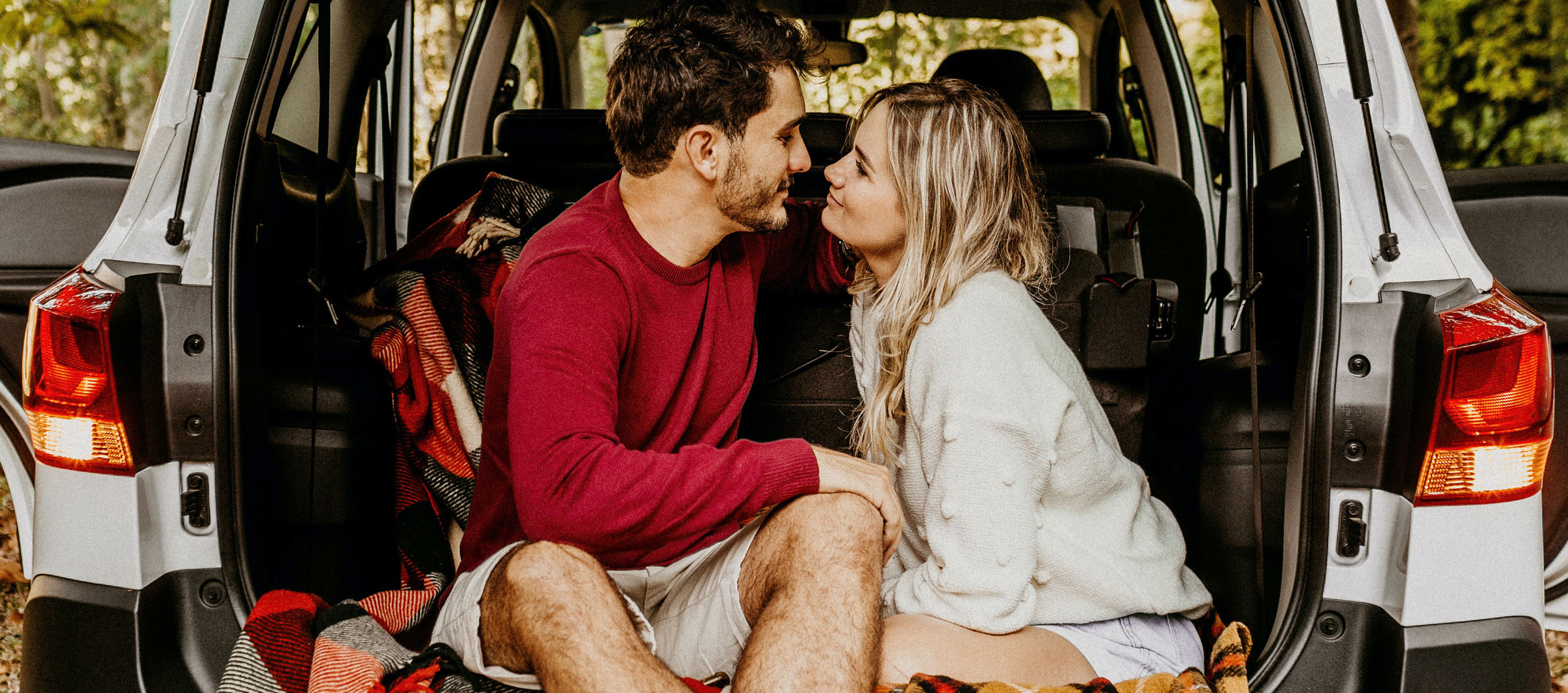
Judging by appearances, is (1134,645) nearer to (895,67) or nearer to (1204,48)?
(895,67)

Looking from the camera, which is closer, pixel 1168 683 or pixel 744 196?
pixel 1168 683

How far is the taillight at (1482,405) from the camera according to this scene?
4.82 feet

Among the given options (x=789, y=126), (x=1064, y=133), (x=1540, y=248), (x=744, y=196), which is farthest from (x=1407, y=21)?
(x=744, y=196)

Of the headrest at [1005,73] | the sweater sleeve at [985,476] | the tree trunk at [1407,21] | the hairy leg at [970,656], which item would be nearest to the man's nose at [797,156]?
the sweater sleeve at [985,476]

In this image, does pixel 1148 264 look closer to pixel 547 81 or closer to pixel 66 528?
pixel 547 81

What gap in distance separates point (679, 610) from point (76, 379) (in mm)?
955

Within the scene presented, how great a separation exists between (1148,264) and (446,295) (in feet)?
5.90

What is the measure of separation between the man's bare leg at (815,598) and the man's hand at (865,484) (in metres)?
0.02

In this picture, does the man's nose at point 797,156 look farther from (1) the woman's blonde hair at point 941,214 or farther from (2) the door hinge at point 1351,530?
(2) the door hinge at point 1351,530

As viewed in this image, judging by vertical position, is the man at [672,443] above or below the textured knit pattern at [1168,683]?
above

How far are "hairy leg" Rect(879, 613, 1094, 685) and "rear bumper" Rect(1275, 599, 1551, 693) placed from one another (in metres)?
0.31

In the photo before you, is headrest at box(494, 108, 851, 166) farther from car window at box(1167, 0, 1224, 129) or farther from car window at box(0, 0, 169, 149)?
car window at box(0, 0, 169, 149)

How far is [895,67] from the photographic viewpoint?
6117mm

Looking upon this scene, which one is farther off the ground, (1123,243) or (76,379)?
(1123,243)
